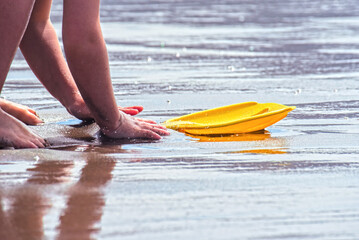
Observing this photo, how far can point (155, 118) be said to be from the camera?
344 centimetres

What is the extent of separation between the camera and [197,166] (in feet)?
7.90

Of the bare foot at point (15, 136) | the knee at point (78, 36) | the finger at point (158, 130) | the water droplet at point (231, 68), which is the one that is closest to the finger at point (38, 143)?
the bare foot at point (15, 136)

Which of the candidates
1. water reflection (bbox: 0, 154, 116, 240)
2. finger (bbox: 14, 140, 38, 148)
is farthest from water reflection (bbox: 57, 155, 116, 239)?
finger (bbox: 14, 140, 38, 148)

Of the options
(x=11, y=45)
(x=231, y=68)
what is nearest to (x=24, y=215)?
(x=11, y=45)

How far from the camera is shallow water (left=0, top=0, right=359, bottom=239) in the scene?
1830 millimetres

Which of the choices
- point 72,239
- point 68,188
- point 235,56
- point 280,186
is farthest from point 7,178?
point 235,56

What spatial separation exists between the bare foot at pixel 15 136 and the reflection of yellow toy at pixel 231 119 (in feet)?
2.29

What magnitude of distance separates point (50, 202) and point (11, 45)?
2.75 feet

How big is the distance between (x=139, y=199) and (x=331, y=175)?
2.06 feet

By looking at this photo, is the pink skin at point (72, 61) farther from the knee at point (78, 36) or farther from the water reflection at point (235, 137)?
the water reflection at point (235, 137)

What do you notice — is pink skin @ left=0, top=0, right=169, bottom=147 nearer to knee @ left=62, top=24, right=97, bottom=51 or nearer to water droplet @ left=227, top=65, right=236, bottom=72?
knee @ left=62, top=24, right=97, bottom=51

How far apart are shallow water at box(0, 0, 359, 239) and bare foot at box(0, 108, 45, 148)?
0.07m

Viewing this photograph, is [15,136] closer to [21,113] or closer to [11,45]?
[11,45]

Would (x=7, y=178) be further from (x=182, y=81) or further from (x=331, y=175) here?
(x=182, y=81)
